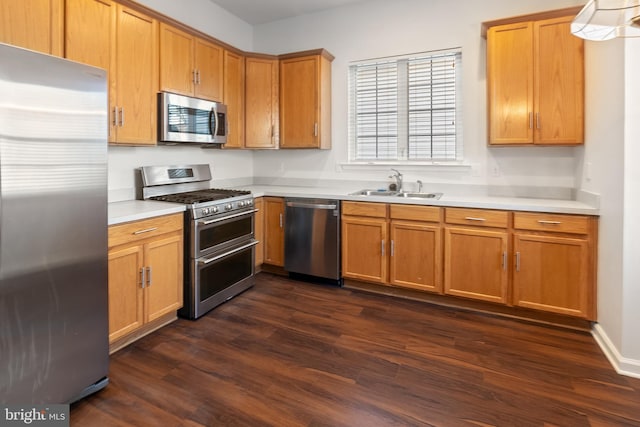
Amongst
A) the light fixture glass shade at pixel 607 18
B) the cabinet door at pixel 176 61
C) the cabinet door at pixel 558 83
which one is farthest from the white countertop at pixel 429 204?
the light fixture glass shade at pixel 607 18

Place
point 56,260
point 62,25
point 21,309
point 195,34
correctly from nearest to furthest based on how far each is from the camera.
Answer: point 21,309, point 56,260, point 62,25, point 195,34

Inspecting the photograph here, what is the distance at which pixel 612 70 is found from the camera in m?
2.32

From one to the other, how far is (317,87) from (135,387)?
3120mm

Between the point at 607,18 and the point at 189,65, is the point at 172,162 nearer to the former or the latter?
the point at 189,65

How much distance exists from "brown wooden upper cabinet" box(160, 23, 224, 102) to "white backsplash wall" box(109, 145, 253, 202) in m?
0.59

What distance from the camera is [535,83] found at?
2.95 metres

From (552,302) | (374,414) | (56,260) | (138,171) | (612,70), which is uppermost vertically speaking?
(612,70)

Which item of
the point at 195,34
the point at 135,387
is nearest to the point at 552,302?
the point at 135,387

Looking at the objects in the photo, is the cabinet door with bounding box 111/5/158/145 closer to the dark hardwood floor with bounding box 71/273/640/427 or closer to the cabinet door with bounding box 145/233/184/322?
the cabinet door with bounding box 145/233/184/322

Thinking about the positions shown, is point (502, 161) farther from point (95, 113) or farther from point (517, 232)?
point (95, 113)

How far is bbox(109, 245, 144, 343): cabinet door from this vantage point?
7.45ft

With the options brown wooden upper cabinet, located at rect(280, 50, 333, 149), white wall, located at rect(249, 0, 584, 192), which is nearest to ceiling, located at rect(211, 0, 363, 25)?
white wall, located at rect(249, 0, 584, 192)

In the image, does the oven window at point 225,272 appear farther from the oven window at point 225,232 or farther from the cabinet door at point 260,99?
the cabinet door at point 260,99

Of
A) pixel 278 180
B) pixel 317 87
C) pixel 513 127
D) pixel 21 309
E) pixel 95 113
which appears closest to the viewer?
pixel 21 309
